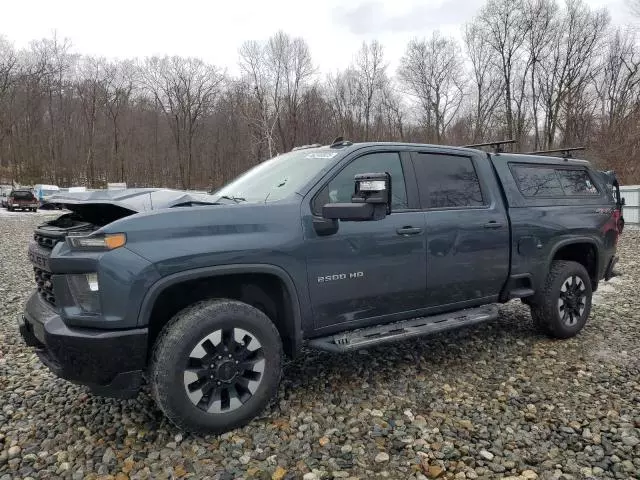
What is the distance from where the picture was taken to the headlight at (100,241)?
2688 mm

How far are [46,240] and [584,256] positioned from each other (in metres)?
5.32

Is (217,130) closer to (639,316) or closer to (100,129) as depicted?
(100,129)

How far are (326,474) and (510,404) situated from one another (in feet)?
5.28

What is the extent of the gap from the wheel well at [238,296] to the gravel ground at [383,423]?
2.01 ft

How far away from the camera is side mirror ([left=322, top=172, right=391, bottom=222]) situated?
9.82 ft

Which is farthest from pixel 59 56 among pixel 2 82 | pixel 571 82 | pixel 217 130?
pixel 571 82

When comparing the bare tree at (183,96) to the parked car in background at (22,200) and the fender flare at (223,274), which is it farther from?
the fender flare at (223,274)

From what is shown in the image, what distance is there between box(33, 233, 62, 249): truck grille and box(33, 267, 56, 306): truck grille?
0.18m

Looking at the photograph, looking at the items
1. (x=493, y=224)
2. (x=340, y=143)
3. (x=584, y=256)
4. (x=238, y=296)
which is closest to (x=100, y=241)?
(x=238, y=296)

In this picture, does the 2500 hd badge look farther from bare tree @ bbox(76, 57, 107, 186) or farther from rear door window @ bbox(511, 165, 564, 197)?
bare tree @ bbox(76, 57, 107, 186)

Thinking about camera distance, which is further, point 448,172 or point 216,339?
point 448,172

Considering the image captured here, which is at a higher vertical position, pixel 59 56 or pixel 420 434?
pixel 59 56

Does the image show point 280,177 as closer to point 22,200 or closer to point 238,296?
point 238,296

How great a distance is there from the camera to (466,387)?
377 centimetres
